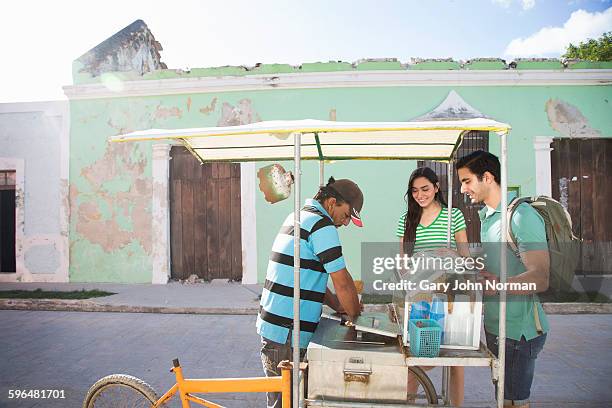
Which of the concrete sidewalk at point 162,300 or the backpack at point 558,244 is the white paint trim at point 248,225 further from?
the backpack at point 558,244

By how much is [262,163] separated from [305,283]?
7.00 metres

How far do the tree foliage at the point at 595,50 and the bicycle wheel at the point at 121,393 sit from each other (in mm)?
19591

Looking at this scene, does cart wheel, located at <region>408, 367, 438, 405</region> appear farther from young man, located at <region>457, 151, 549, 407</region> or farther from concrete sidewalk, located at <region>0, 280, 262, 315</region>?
concrete sidewalk, located at <region>0, 280, 262, 315</region>

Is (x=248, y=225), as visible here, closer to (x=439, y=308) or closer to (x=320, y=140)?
(x=320, y=140)

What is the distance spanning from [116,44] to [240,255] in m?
6.17

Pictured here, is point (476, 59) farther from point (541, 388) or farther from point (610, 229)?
point (541, 388)

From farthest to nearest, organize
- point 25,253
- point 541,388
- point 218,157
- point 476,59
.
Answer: point 25,253 → point 476,59 → point 541,388 → point 218,157

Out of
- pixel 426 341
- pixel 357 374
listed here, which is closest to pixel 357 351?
pixel 357 374

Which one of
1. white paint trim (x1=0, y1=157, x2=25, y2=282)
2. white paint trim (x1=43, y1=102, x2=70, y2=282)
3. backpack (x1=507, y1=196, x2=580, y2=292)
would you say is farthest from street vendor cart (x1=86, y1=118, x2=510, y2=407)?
white paint trim (x1=0, y1=157, x2=25, y2=282)

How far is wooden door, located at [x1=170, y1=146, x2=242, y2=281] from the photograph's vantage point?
372 inches

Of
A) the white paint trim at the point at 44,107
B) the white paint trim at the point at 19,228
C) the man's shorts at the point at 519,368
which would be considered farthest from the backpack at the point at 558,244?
the white paint trim at the point at 19,228

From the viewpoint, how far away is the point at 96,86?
9547mm

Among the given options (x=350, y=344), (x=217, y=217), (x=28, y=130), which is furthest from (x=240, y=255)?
(x=350, y=344)

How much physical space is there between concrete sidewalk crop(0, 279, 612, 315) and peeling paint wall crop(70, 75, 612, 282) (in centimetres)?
78
